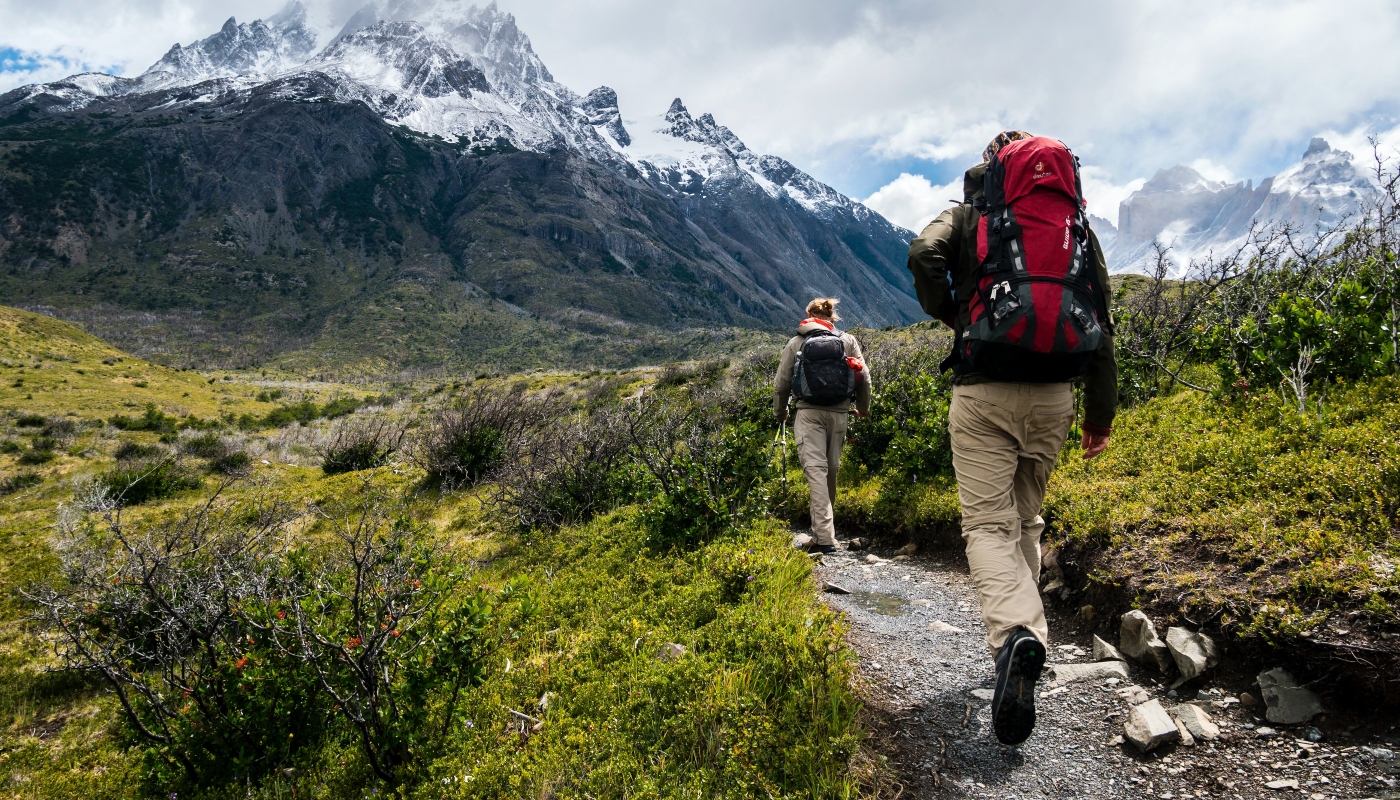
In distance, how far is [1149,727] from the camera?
258 cm

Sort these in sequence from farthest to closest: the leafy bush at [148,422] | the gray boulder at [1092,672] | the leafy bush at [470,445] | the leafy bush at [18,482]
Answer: the leafy bush at [148,422] → the leafy bush at [18,482] → the leafy bush at [470,445] → the gray boulder at [1092,672]

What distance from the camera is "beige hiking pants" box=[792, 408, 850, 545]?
584 cm

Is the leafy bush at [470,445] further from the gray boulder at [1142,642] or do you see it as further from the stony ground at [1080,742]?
the gray boulder at [1142,642]

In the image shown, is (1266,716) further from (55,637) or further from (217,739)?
(55,637)

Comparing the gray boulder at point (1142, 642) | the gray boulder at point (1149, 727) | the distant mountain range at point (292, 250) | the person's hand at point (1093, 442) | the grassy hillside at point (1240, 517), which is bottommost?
the gray boulder at point (1149, 727)

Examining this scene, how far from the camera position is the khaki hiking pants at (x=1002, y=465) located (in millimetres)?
2857

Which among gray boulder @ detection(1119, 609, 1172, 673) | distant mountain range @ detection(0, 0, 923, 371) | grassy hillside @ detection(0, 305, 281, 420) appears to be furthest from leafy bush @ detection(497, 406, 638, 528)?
distant mountain range @ detection(0, 0, 923, 371)

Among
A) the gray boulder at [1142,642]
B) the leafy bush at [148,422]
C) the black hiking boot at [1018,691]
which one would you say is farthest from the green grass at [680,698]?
the leafy bush at [148,422]

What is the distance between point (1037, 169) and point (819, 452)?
3.42 meters

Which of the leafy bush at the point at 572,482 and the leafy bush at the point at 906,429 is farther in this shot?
the leafy bush at the point at 572,482

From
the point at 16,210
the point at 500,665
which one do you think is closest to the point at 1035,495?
the point at 500,665

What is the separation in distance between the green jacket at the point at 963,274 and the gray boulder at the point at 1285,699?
1.25m

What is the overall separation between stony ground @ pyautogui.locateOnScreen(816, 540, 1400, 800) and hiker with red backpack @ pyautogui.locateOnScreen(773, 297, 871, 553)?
80.8 inches

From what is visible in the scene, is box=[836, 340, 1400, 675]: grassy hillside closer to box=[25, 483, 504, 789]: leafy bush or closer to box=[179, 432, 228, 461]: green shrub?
box=[25, 483, 504, 789]: leafy bush
